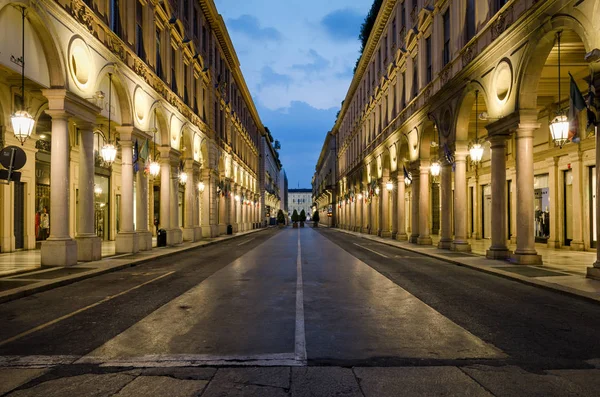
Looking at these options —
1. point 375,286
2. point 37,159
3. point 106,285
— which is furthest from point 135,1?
point 375,286

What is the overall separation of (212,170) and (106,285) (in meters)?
24.5

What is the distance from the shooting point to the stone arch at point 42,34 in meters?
12.9

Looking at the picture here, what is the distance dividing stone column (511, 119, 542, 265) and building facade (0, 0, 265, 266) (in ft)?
46.3

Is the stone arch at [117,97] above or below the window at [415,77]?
below

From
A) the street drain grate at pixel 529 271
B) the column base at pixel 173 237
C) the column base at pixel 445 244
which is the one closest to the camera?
the street drain grate at pixel 529 271

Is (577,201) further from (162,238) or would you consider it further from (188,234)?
(188,234)

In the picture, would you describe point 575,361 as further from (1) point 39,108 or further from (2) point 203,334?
(1) point 39,108

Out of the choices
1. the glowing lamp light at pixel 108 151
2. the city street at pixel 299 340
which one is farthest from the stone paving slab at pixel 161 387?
the glowing lamp light at pixel 108 151

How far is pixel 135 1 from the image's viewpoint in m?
20.7

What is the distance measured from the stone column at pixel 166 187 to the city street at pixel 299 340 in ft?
48.0

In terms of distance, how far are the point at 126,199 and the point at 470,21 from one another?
1650 cm

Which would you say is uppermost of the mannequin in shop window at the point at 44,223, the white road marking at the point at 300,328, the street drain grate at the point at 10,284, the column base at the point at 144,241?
the mannequin in shop window at the point at 44,223

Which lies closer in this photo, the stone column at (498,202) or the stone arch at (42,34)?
the stone arch at (42,34)

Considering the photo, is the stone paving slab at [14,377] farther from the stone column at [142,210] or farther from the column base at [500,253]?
the stone column at [142,210]
